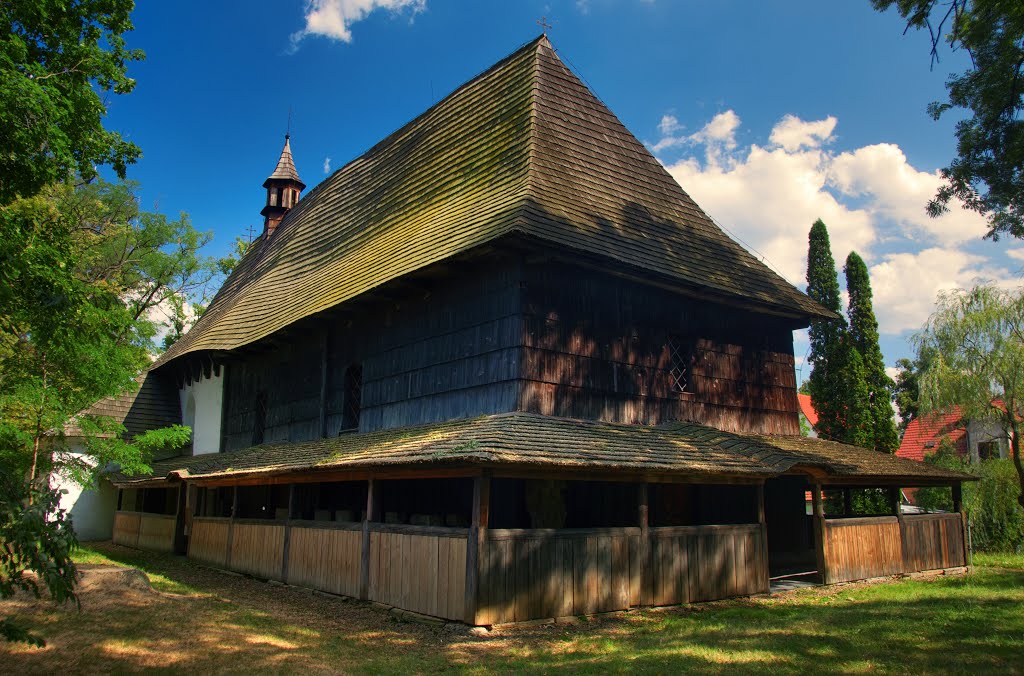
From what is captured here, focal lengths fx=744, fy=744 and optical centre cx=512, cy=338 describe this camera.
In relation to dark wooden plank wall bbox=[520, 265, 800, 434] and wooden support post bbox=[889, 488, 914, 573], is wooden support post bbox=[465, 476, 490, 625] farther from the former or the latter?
wooden support post bbox=[889, 488, 914, 573]

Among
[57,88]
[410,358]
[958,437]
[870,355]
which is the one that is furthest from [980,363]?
[57,88]

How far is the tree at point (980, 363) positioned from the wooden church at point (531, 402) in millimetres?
5719

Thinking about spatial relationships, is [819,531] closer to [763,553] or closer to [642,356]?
[763,553]

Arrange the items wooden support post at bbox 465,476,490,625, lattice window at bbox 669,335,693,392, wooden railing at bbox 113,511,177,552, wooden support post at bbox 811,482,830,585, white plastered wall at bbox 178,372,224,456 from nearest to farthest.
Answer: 1. wooden support post at bbox 465,476,490,625
2. wooden support post at bbox 811,482,830,585
3. lattice window at bbox 669,335,693,392
4. wooden railing at bbox 113,511,177,552
5. white plastered wall at bbox 178,372,224,456

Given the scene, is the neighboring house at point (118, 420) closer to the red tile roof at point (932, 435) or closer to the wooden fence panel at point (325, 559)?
the wooden fence panel at point (325, 559)

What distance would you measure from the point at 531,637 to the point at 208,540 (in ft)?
39.2

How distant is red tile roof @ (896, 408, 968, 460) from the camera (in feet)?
81.6

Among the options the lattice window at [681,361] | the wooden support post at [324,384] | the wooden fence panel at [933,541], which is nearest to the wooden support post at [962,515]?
the wooden fence panel at [933,541]

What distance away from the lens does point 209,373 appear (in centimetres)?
2423

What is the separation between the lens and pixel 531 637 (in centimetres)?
960

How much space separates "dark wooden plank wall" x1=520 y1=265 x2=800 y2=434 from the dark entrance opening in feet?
4.39

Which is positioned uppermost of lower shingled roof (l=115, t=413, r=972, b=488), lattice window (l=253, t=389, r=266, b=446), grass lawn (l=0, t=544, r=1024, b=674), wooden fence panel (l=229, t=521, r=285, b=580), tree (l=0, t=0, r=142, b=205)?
tree (l=0, t=0, r=142, b=205)

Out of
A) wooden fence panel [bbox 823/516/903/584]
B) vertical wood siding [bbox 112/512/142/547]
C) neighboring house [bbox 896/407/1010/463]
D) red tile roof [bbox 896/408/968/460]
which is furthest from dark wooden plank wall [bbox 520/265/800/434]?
A: vertical wood siding [bbox 112/512/142/547]

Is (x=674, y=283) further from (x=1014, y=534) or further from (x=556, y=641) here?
(x=1014, y=534)
